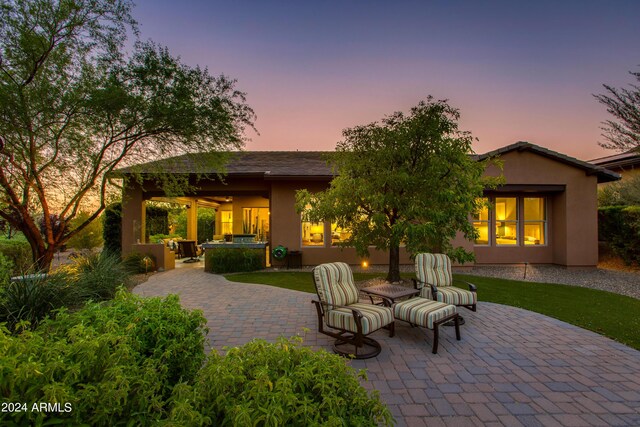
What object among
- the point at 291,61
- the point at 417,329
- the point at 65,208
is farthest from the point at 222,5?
the point at 417,329

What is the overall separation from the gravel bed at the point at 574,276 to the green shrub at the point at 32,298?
11185 millimetres

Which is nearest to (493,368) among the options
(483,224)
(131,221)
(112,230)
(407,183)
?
(407,183)

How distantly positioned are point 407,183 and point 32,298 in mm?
7210

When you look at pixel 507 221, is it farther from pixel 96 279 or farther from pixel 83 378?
pixel 83 378

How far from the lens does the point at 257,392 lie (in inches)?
55.7

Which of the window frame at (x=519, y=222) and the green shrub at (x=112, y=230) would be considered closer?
the green shrub at (x=112, y=230)

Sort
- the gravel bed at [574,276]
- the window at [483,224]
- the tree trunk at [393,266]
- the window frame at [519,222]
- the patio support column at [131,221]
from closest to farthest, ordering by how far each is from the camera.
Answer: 1. the tree trunk at [393,266]
2. the gravel bed at [574,276]
3. the patio support column at [131,221]
4. the window frame at [519,222]
5. the window at [483,224]

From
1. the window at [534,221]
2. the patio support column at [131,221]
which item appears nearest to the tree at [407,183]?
the window at [534,221]

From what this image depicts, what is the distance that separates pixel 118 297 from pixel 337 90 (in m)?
12.2

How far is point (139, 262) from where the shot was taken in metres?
10.9

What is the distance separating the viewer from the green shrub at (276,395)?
4.25 feet

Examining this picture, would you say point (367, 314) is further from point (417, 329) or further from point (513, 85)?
point (513, 85)

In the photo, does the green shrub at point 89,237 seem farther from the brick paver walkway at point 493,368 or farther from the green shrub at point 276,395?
the green shrub at point 276,395

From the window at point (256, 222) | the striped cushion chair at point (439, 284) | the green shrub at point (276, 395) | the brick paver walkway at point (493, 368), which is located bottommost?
the brick paver walkway at point (493, 368)
